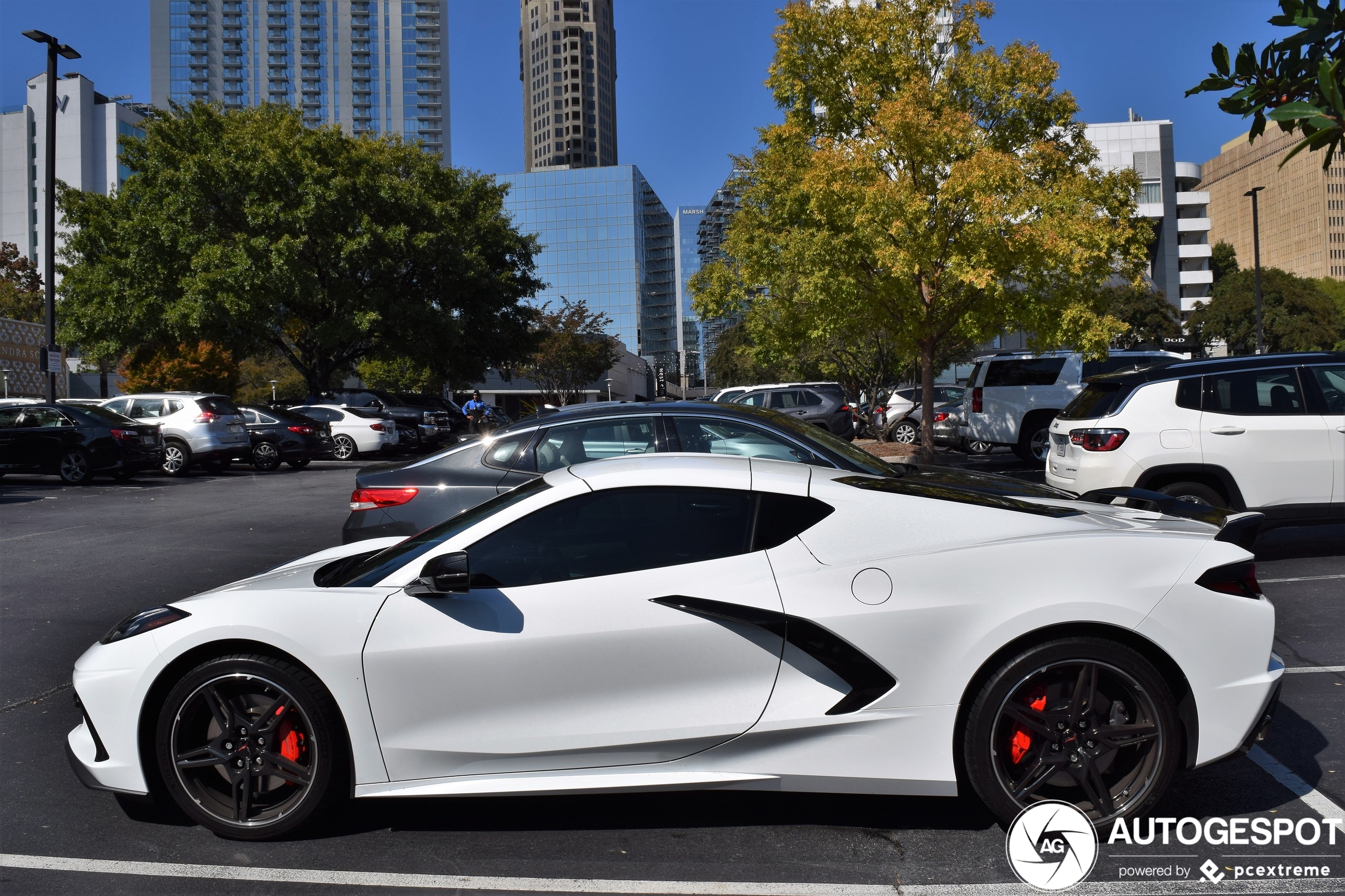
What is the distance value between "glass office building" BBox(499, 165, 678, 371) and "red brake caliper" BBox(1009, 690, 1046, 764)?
12464cm

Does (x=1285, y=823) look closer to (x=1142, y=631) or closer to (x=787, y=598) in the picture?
(x=1142, y=631)

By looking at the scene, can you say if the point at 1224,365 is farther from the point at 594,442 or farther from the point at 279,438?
the point at 279,438

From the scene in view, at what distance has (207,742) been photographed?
3.46 m

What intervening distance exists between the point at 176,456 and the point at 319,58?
14999 cm

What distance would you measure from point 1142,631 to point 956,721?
0.69m

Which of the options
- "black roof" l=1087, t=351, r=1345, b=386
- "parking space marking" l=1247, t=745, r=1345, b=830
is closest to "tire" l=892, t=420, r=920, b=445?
"black roof" l=1087, t=351, r=1345, b=386

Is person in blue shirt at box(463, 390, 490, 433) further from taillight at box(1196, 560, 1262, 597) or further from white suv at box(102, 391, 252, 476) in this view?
taillight at box(1196, 560, 1262, 597)

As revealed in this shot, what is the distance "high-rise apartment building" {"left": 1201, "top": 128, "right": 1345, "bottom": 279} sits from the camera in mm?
124375

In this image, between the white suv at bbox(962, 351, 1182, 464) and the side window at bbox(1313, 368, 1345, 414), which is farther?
the white suv at bbox(962, 351, 1182, 464)

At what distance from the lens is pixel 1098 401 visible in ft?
27.9

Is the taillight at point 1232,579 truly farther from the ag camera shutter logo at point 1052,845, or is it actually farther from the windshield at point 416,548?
the windshield at point 416,548

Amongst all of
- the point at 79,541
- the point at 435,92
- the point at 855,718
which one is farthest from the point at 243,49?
the point at 855,718

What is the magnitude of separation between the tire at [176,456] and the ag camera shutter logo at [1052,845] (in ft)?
63.0

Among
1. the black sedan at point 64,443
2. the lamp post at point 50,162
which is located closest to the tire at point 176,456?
the black sedan at point 64,443
